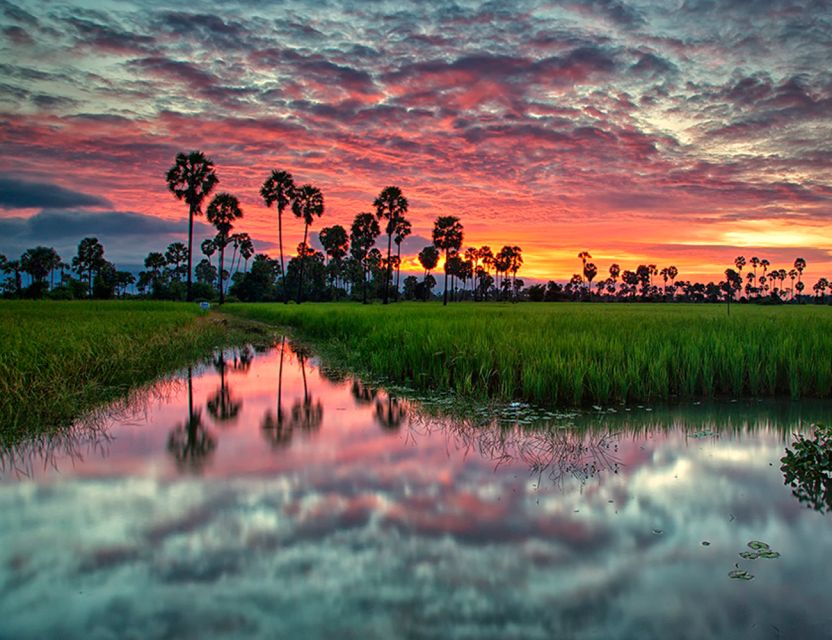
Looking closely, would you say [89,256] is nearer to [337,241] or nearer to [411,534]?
[337,241]

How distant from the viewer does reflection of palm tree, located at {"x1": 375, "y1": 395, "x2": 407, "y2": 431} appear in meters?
6.81

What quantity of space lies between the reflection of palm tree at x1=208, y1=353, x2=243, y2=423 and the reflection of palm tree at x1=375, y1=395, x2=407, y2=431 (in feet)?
6.94

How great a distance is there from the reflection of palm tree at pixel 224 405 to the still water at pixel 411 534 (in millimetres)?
922

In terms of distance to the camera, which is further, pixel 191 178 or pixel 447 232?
pixel 447 232

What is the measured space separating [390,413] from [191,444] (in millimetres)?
2762

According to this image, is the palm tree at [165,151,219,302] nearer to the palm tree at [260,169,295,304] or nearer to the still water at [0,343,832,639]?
the palm tree at [260,169,295,304]

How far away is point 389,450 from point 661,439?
124 inches

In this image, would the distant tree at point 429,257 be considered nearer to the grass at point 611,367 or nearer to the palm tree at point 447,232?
the palm tree at point 447,232

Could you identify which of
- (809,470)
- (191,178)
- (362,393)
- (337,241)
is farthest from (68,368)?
(337,241)

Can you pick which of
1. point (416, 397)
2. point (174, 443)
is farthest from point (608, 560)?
point (416, 397)

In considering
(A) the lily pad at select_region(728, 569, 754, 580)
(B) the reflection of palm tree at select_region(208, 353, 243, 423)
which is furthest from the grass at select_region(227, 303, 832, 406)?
(A) the lily pad at select_region(728, 569, 754, 580)

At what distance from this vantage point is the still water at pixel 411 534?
2643 mm

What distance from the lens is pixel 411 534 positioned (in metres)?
3.55

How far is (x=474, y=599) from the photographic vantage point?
9.15ft
